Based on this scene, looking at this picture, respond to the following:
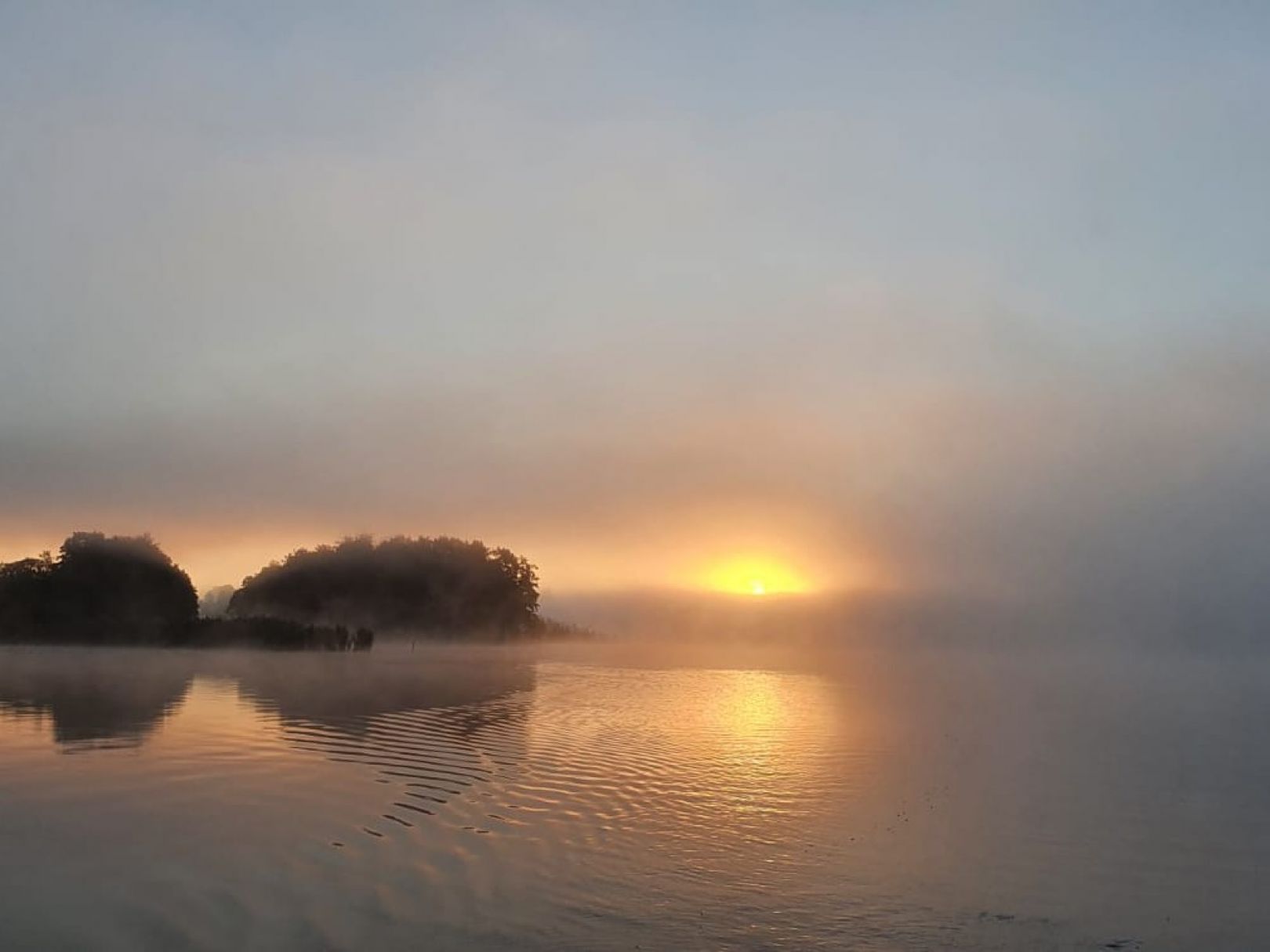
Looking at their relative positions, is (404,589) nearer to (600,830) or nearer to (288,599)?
(288,599)

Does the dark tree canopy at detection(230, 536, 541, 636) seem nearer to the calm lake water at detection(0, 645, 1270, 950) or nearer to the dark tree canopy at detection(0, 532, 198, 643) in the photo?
the dark tree canopy at detection(0, 532, 198, 643)

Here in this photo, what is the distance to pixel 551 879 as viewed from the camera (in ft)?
40.3

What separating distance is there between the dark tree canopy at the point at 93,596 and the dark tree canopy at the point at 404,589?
102 ft

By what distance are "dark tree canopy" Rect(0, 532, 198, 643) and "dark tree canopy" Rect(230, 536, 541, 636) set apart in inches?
1221

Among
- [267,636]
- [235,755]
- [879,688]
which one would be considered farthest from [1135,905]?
[267,636]

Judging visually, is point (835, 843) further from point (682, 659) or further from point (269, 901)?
point (682, 659)

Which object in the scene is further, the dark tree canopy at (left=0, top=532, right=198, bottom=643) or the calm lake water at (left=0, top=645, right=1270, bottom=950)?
the dark tree canopy at (left=0, top=532, right=198, bottom=643)

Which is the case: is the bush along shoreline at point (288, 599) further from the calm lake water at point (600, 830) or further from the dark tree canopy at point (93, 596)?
the calm lake water at point (600, 830)

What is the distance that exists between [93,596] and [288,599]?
3377 centimetres

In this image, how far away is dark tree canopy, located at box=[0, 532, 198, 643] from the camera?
72.8 metres

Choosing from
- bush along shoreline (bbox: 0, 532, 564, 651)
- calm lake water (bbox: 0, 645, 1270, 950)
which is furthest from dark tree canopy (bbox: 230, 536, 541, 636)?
calm lake water (bbox: 0, 645, 1270, 950)

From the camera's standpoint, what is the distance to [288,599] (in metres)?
108

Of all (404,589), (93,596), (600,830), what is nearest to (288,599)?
(404,589)

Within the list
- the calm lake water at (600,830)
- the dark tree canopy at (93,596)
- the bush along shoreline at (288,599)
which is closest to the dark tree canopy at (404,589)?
the bush along shoreline at (288,599)
